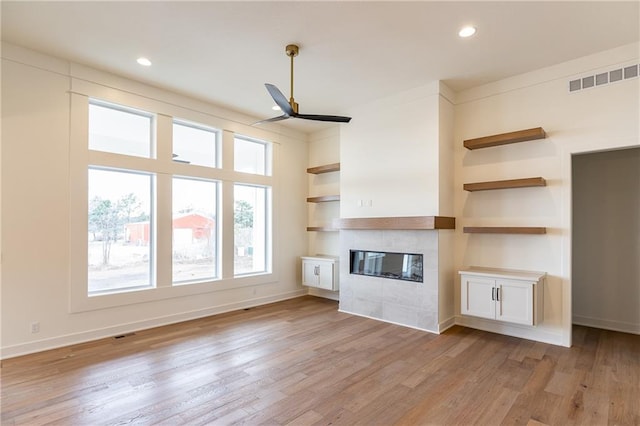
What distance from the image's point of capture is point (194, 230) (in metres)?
5.36

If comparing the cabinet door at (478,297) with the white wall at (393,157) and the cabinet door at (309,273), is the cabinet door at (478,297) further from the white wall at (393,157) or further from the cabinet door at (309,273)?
the cabinet door at (309,273)

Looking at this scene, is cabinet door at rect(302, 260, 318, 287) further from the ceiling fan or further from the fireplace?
the ceiling fan

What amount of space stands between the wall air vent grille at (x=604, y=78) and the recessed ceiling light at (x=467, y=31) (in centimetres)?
165

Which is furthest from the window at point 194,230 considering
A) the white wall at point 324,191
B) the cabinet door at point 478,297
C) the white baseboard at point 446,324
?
the cabinet door at point 478,297

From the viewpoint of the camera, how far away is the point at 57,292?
13.0 feet

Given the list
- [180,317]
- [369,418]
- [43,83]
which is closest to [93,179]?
[43,83]

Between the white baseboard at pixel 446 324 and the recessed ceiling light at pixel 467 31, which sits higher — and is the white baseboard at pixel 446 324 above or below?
below

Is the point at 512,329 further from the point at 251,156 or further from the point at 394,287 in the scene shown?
the point at 251,156

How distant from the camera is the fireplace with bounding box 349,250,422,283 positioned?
4.79 metres

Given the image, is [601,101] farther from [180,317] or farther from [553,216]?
[180,317]

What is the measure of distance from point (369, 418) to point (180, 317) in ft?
11.7

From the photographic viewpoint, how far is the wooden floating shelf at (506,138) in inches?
161

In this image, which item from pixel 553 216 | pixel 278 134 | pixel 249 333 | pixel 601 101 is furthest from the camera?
pixel 278 134

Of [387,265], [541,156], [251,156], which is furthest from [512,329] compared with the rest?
[251,156]
